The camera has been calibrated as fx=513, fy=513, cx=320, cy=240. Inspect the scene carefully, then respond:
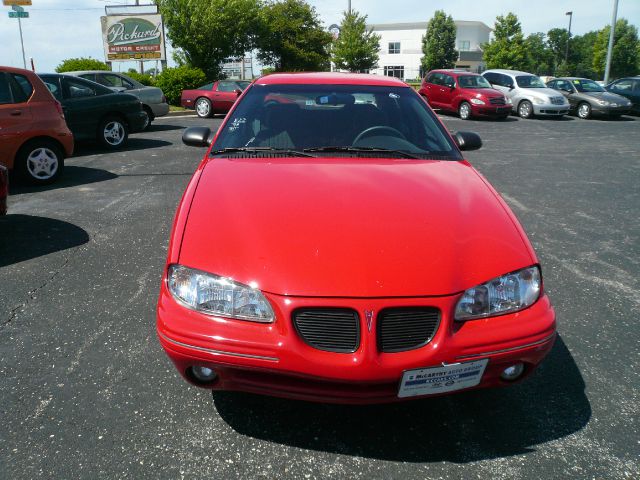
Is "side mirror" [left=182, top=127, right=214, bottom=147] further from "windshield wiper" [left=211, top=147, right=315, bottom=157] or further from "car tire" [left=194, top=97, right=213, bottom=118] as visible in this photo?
"car tire" [left=194, top=97, right=213, bottom=118]

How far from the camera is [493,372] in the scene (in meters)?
2.03

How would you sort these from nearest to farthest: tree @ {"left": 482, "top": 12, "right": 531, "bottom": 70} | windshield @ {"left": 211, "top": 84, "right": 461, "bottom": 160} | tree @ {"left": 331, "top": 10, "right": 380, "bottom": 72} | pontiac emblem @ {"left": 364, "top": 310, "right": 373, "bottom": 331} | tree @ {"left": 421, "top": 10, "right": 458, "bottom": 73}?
1. pontiac emblem @ {"left": 364, "top": 310, "right": 373, "bottom": 331}
2. windshield @ {"left": 211, "top": 84, "right": 461, "bottom": 160}
3. tree @ {"left": 331, "top": 10, "right": 380, "bottom": 72}
4. tree @ {"left": 482, "top": 12, "right": 531, "bottom": 70}
5. tree @ {"left": 421, "top": 10, "right": 458, "bottom": 73}

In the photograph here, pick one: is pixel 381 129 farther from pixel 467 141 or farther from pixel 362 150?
pixel 467 141

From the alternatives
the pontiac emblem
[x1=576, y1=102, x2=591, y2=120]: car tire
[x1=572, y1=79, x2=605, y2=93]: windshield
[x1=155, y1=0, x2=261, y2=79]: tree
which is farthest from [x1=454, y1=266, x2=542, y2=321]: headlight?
[x1=155, y1=0, x2=261, y2=79]: tree

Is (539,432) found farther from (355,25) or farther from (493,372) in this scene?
(355,25)

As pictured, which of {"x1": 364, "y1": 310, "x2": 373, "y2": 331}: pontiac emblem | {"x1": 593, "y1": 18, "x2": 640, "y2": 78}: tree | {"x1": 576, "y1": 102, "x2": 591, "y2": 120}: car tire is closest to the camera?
{"x1": 364, "y1": 310, "x2": 373, "y2": 331}: pontiac emblem

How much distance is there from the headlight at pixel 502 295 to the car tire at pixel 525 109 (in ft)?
56.8

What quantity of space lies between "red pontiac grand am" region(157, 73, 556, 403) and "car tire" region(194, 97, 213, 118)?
1490 cm

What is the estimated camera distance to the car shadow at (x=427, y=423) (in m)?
2.16

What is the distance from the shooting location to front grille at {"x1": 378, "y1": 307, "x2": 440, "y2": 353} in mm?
1898

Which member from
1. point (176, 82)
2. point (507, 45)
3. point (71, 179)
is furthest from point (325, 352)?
point (507, 45)

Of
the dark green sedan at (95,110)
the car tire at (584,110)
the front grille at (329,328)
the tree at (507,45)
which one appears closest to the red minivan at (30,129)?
the dark green sedan at (95,110)

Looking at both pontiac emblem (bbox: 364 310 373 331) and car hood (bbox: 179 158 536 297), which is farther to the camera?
car hood (bbox: 179 158 536 297)

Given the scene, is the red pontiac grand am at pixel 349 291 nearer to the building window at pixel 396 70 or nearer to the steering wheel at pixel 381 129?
the steering wheel at pixel 381 129
